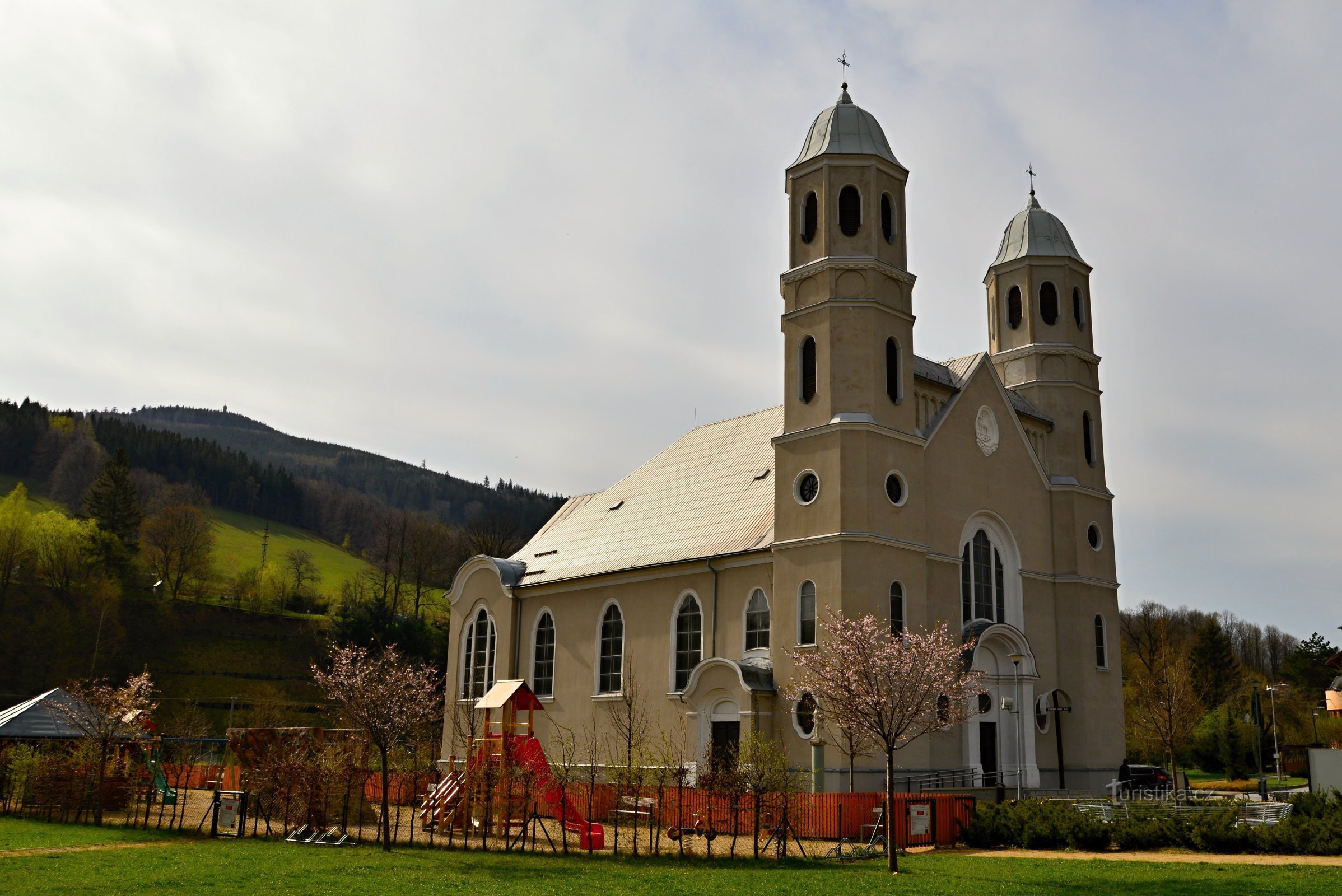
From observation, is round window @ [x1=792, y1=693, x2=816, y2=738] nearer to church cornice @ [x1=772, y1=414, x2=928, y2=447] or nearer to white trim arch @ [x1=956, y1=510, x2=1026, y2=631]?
church cornice @ [x1=772, y1=414, x2=928, y2=447]

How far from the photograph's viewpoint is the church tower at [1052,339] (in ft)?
123

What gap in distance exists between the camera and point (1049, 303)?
38.5m

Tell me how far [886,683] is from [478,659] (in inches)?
909

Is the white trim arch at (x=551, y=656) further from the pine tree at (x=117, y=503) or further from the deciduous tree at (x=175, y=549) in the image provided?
the deciduous tree at (x=175, y=549)

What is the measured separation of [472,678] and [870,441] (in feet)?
65.7

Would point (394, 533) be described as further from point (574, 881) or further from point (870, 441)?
point (574, 881)

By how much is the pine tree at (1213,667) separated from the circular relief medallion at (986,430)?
43.8 meters

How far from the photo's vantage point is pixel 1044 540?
35781 mm

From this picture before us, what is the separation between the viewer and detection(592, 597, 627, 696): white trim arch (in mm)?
35781

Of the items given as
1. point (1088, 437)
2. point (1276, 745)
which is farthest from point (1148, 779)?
point (1276, 745)

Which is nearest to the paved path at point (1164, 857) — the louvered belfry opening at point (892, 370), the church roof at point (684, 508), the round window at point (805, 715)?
the round window at point (805, 715)

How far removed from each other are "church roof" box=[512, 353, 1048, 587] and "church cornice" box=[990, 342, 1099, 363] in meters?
1.41

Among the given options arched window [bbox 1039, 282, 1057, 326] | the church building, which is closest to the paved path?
the church building

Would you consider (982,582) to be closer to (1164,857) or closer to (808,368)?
(808,368)
